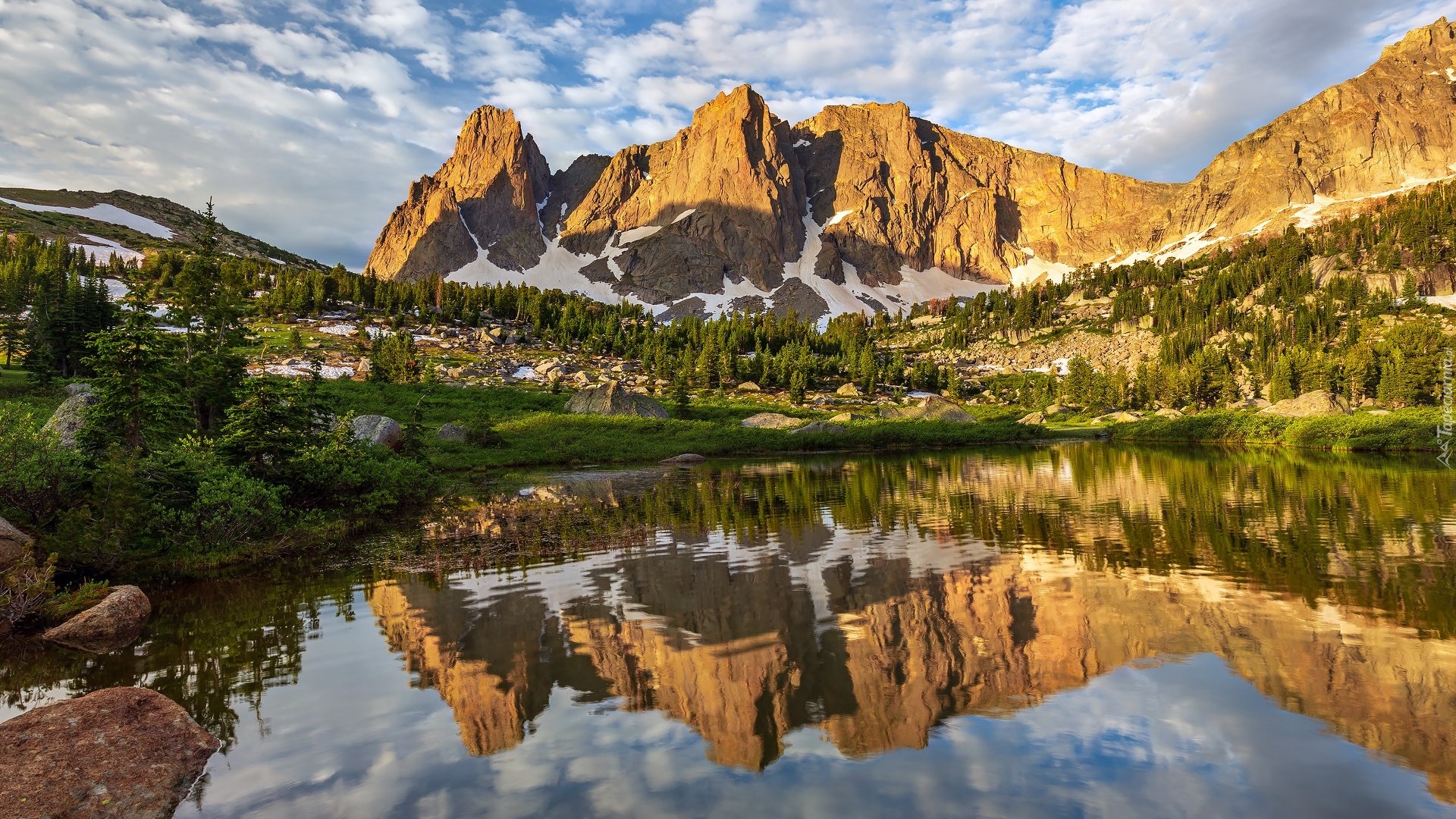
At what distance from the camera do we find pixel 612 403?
7756 cm

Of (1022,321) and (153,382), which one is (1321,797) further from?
(1022,321)

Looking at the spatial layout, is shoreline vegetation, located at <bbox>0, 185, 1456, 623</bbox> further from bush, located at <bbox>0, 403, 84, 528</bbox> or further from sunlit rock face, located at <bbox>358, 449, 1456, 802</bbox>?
Result: sunlit rock face, located at <bbox>358, 449, 1456, 802</bbox>

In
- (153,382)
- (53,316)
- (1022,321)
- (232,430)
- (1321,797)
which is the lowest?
(1321,797)

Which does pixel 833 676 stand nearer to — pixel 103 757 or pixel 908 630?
pixel 908 630

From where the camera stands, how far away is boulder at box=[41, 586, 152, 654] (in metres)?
13.2

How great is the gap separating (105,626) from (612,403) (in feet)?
211

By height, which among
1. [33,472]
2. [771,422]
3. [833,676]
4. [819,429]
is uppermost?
[771,422]

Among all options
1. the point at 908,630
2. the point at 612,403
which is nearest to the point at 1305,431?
the point at 612,403

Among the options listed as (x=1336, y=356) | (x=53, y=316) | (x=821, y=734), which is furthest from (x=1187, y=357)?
(x=53, y=316)

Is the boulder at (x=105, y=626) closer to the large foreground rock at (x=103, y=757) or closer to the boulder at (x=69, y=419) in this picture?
the large foreground rock at (x=103, y=757)

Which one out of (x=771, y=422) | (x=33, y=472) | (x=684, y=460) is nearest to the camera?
(x=33, y=472)

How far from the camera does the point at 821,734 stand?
913 cm

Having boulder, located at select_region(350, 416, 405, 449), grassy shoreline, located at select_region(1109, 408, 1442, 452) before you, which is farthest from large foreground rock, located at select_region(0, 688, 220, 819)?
grassy shoreline, located at select_region(1109, 408, 1442, 452)

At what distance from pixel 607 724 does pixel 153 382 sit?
20.8m
